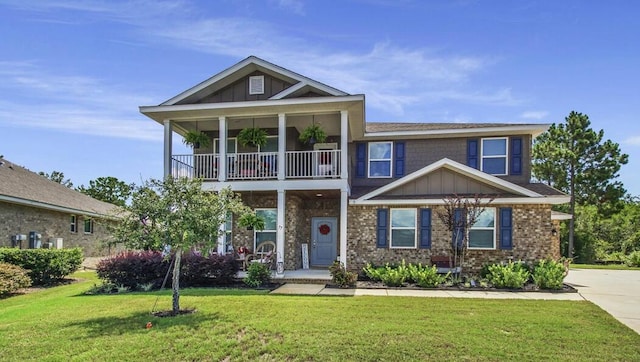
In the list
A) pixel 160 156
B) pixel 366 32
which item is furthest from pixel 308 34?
pixel 160 156

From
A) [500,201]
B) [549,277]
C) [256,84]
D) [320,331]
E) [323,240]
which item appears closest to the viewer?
[320,331]

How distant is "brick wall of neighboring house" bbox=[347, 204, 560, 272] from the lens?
13094mm

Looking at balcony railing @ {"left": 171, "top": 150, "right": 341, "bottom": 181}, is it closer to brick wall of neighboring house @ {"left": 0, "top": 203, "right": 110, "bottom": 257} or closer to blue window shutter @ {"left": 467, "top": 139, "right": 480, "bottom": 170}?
brick wall of neighboring house @ {"left": 0, "top": 203, "right": 110, "bottom": 257}

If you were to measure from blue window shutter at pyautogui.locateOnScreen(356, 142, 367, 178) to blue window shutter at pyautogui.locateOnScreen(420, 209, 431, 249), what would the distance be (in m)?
3.41

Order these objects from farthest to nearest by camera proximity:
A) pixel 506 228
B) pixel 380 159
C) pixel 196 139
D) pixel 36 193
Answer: pixel 36 193 → pixel 380 159 → pixel 196 139 → pixel 506 228

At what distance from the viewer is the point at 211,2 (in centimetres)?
1094

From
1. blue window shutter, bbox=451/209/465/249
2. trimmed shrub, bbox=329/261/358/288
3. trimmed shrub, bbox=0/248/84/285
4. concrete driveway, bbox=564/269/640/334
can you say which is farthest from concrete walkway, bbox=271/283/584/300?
trimmed shrub, bbox=0/248/84/285

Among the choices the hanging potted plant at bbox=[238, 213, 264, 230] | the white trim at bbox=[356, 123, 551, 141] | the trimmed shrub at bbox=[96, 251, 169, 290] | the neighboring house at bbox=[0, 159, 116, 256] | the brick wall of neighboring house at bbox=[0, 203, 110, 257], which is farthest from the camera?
the neighboring house at bbox=[0, 159, 116, 256]

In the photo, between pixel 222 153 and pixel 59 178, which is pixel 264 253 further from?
pixel 59 178

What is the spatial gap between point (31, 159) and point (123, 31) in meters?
38.2

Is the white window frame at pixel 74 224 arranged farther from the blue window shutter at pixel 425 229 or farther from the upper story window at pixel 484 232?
the upper story window at pixel 484 232

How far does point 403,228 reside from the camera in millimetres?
13961

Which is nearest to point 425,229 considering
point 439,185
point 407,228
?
point 407,228

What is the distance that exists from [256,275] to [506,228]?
8.34 m
